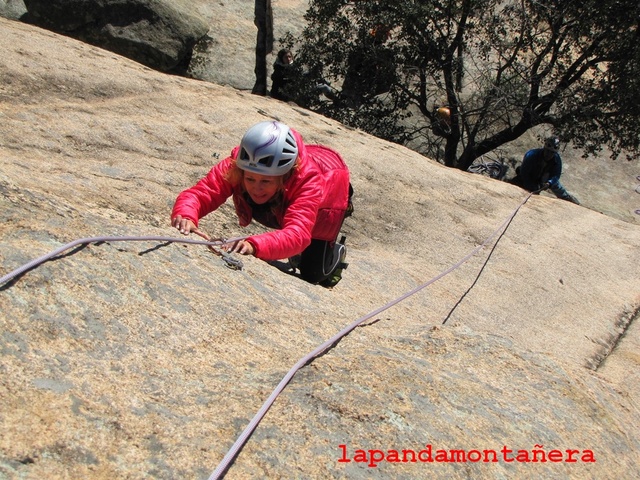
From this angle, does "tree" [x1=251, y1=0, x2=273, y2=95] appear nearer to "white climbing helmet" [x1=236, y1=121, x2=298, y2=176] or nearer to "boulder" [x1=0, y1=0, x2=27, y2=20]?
"boulder" [x1=0, y1=0, x2=27, y2=20]

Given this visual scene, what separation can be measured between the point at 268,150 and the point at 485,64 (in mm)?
9837

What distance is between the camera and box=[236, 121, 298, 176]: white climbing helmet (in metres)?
3.72

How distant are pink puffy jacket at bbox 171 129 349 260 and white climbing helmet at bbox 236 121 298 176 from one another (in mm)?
112

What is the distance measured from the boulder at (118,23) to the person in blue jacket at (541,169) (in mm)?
7153

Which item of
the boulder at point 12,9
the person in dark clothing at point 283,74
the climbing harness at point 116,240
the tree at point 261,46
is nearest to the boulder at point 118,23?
the boulder at point 12,9

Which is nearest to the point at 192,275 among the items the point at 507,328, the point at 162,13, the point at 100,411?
the point at 100,411

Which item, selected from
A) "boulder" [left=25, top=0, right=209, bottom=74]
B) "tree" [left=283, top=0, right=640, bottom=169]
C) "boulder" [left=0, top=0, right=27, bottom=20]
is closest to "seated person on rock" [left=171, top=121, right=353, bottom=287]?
"tree" [left=283, top=0, right=640, bottom=169]

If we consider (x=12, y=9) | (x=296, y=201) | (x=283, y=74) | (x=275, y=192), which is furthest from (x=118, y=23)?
(x=296, y=201)

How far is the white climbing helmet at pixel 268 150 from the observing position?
3.72m

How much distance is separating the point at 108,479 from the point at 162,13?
12.3 metres

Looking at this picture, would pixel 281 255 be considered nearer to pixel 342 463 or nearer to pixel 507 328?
pixel 342 463

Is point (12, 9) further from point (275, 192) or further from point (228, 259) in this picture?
point (228, 259)

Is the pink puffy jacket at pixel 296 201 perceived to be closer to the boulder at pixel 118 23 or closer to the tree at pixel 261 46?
the tree at pixel 261 46

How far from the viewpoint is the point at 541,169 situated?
32.4 feet
